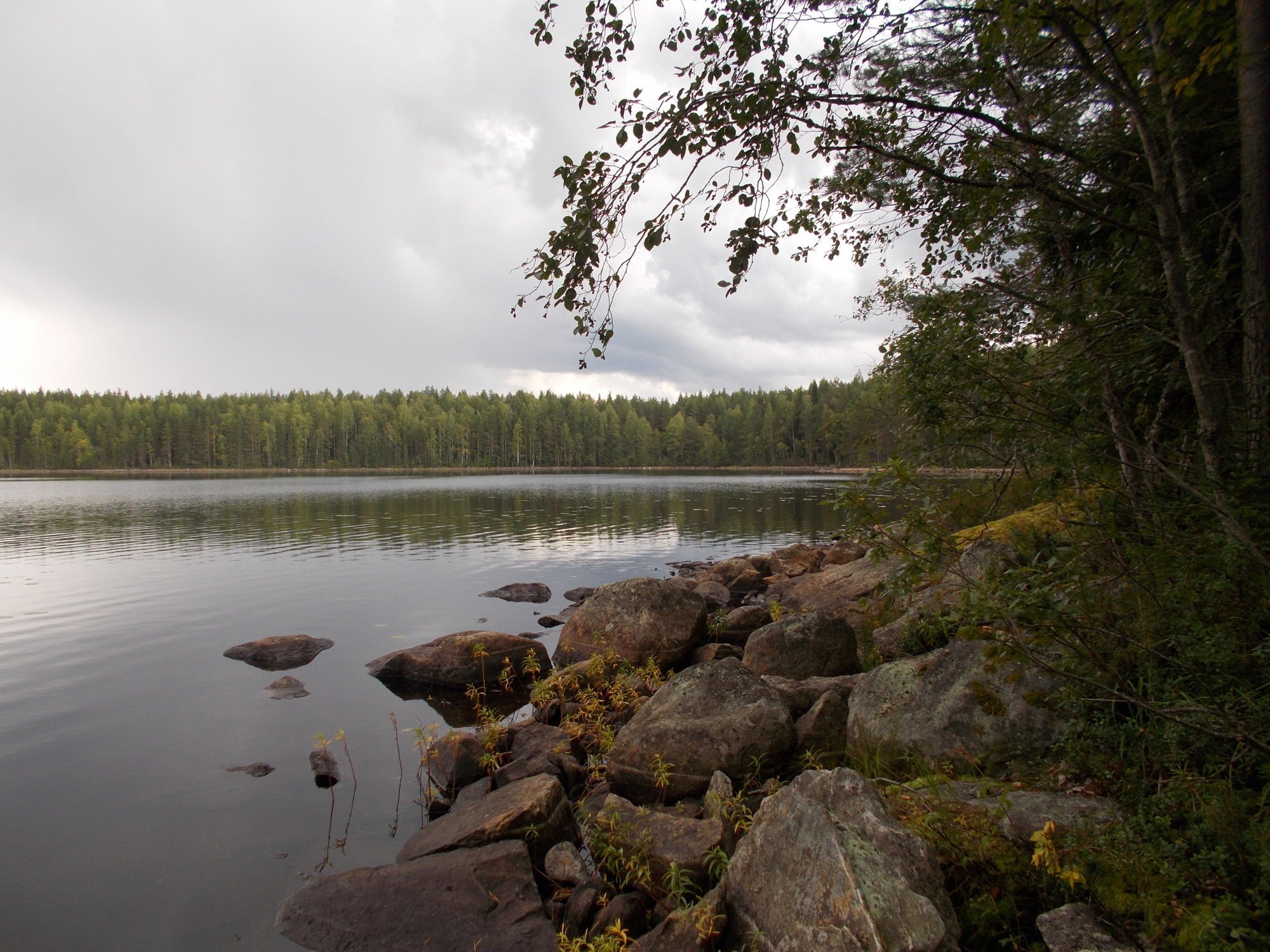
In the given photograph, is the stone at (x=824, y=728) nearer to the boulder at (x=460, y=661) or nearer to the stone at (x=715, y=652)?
the stone at (x=715, y=652)

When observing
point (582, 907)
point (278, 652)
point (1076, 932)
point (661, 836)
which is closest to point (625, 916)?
point (582, 907)

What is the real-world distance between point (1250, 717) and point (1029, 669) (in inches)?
87.0

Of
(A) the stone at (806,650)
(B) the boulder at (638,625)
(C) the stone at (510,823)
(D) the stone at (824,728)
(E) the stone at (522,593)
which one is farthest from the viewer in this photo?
(E) the stone at (522,593)

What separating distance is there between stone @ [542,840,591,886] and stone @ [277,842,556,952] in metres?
0.25

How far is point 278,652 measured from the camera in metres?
14.1

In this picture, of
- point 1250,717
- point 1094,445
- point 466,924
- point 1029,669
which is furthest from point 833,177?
point 466,924

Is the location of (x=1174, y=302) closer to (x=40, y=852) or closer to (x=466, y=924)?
(x=466, y=924)

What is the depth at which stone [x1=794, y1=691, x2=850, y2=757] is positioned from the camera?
23.6 ft

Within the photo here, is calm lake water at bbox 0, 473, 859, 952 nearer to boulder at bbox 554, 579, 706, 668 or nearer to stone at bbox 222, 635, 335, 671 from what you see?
stone at bbox 222, 635, 335, 671

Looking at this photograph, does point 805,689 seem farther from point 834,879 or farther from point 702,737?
point 834,879

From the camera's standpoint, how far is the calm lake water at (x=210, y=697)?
6641 mm

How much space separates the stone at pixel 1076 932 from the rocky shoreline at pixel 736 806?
11 mm

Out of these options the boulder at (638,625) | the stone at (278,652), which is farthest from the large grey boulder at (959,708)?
the stone at (278,652)

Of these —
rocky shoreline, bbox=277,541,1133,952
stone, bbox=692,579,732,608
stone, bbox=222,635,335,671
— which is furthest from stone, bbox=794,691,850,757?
stone, bbox=222,635,335,671
